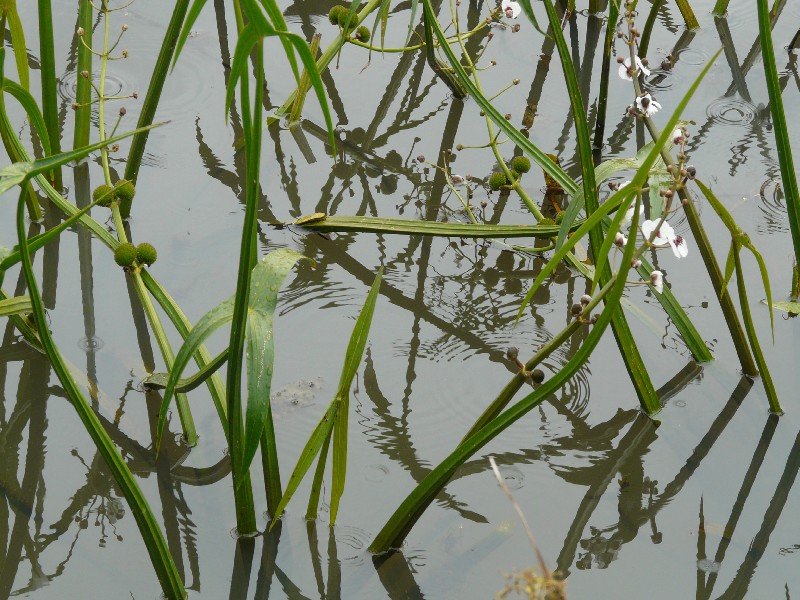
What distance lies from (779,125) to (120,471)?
135cm

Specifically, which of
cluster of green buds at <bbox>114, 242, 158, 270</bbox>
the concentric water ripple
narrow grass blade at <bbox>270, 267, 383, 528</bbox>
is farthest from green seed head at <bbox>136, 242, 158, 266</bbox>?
the concentric water ripple

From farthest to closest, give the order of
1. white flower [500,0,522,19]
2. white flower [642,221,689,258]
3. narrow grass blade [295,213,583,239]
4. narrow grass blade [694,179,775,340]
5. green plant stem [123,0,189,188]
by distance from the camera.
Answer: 1. white flower [500,0,522,19]
2. narrow grass blade [295,213,583,239]
3. green plant stem [123,0,189,188]
4. narrow grass blade [694,179,775,340]
5. white flower [642,221,689,258]

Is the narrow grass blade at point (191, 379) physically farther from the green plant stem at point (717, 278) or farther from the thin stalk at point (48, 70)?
the green plant stem at point (717, 278)

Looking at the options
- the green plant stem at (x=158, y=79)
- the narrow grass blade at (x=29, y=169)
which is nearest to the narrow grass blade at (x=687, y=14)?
the green plant stem at (x=158, y=79)

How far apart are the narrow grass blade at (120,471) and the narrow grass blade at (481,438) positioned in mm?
370

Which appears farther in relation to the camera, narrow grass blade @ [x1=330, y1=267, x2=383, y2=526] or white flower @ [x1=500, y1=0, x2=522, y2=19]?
white flower @ [x1=500, y1=0, x2=522, y2=19]

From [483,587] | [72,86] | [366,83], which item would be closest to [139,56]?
[72,86]

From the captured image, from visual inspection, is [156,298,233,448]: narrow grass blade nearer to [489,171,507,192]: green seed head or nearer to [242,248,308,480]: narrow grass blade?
[242,248,308,480]: narrow grass blade

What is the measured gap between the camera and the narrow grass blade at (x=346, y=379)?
1.62 meters

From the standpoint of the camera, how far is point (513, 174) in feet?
8.72

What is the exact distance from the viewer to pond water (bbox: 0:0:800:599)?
70.9 inches

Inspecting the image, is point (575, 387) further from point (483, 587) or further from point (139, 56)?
point (139, 56)

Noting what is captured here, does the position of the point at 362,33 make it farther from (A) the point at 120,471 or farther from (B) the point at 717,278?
(A) the point at 120,471

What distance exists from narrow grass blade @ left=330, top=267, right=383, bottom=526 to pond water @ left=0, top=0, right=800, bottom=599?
0.61 ft
